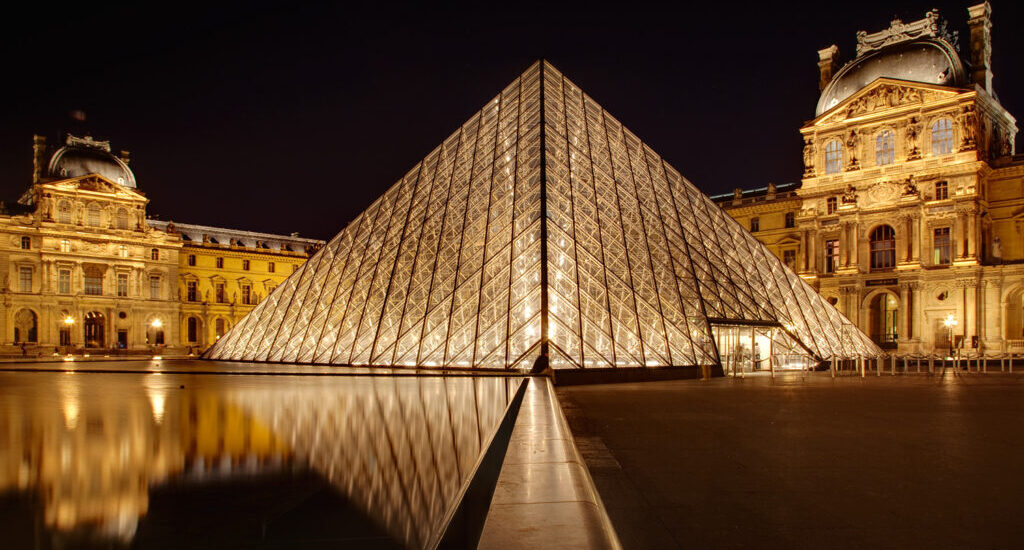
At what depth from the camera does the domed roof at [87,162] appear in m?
53.6

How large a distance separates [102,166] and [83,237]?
621 cm

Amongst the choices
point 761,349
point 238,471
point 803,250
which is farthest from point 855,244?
point 238,471

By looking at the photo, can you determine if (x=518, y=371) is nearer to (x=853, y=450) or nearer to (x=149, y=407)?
(x=149, y=407)

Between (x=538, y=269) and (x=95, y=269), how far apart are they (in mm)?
48220

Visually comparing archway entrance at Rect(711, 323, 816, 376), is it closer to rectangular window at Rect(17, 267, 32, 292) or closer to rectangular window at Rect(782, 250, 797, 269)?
rectangular window at Rect(782, 250, 797, 269)

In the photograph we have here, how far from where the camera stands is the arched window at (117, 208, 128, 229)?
54.8m

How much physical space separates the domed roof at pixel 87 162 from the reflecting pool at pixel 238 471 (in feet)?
166

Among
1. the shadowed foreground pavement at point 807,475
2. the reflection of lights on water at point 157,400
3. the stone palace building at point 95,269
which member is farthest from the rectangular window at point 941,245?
the stone palace building at point 95,269

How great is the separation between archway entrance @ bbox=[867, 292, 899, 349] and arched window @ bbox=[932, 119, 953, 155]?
26.7ft

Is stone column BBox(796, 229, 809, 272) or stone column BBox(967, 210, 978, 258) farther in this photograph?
stone column BBox(796, 229, 809, 272)

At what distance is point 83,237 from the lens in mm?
52688

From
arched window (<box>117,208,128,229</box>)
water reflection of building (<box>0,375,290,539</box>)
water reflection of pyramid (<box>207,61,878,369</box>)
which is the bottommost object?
water reflection of building (<box>0,375,290,539</box>)

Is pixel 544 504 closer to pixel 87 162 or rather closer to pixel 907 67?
pixel 907 67

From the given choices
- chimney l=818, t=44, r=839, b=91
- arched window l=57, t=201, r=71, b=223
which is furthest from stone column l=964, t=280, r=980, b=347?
arched window l=57, t=201, r=71, b=223
